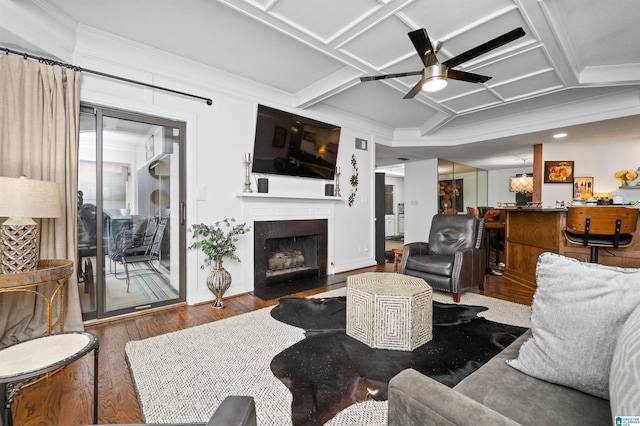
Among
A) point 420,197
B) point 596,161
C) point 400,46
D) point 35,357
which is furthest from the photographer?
point 420,197

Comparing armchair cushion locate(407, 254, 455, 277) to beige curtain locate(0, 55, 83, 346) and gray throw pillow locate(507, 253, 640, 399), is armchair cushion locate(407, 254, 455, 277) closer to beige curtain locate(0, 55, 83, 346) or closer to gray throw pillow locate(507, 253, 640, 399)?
gray throw pillow locate(507, 253, 640, 399)

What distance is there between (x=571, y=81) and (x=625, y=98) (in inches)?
50.9

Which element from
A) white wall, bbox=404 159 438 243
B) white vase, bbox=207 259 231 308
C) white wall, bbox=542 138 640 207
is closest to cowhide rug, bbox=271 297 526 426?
white vase, bbox=207 259 231 308

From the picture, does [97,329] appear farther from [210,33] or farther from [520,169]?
[520,169]

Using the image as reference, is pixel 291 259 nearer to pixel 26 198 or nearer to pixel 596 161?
pixel 26 198

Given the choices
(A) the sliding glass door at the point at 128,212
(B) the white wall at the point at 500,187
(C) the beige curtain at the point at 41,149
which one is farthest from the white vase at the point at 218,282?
(B) the white wall at the point at 500,187

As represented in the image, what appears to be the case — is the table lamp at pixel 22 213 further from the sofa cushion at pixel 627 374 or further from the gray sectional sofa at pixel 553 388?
the sofa cushion at pixel 627 374

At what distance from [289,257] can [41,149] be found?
2.87m

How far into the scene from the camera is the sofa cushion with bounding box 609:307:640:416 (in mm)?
534

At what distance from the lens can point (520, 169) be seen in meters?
9.40

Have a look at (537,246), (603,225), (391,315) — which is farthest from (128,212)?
(537,246)

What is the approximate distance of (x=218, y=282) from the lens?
310 centimetres

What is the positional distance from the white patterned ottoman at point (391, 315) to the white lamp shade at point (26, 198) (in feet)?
7.10

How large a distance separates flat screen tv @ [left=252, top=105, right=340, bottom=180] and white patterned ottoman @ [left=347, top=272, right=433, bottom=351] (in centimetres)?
222
